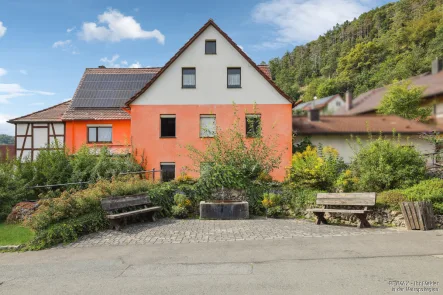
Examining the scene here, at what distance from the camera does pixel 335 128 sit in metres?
18.8

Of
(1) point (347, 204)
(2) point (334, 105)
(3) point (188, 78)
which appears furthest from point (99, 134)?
(1) point (347, 204)

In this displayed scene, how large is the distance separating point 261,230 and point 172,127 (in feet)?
36.8

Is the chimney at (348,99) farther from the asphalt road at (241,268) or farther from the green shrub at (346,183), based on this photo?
the asphalt road at (241,268)

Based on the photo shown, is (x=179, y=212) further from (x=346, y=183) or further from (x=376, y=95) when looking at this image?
(x=376, y=95)

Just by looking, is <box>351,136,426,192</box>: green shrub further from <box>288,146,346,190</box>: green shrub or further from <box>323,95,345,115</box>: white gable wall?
<box>323,95,345,115</box>: white gable wall

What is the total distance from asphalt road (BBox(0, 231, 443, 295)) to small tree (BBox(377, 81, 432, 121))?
33.9 feet

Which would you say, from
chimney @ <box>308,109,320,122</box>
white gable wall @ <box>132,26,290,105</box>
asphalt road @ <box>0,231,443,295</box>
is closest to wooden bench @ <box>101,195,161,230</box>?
asphalt road @ <box>0,231,443,295</box>

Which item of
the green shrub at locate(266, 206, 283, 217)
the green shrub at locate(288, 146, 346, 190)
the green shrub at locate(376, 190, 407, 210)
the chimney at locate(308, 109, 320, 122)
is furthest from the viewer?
the chimney at locate(308, 109, 320, 122)

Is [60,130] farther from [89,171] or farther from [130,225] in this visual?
[130,225]

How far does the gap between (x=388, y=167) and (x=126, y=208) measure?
8.40 meters

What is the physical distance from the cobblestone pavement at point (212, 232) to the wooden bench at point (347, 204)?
35 cm

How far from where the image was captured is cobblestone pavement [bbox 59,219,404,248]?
8547 millimetres

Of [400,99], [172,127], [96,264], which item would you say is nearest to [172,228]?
[96,264]

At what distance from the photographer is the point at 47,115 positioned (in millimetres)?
22766
